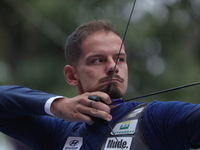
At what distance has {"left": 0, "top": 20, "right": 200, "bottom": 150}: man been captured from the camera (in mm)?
1263

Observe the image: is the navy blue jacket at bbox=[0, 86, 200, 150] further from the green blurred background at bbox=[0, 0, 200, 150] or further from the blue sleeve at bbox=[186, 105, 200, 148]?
the green blurred background at bbox=[0, 0, 200, 150]

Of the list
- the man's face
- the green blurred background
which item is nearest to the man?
the man's face

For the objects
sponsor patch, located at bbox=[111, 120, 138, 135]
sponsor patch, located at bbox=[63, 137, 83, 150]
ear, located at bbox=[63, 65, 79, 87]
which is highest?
ear, located at bbox=[63, 65, 79, 87]

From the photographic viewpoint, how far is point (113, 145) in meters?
1.37

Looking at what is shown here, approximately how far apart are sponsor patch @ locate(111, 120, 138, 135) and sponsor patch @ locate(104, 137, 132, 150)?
26 millimetres

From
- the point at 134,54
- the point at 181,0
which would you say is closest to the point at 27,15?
the point at 134,54

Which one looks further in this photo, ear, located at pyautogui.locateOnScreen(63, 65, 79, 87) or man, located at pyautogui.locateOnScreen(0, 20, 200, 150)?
ear, located at pyautogui.locateOnScreen(63, 65, 79, 87)

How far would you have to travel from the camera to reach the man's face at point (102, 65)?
154 cm

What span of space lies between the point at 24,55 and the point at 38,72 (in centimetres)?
76

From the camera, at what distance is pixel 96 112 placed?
1344mm

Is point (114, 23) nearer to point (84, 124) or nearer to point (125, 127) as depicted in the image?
point (84, 124)

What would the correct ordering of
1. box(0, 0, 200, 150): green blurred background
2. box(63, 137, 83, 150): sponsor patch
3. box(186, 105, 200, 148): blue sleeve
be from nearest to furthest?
box(186, 105, 200, 148): blue sleeve → box(63, 137, 83, 150): sponsor patch → box(0, 0, 200, 150): green blurred background

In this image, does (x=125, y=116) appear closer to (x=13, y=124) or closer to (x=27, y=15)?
(x=13, y=124)

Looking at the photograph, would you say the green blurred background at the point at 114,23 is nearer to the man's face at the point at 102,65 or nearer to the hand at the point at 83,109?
the man's face at the point at 102,65
